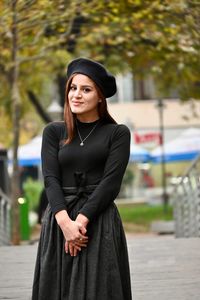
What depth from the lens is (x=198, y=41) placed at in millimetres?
14391

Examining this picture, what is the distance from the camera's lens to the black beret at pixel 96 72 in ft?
16.9

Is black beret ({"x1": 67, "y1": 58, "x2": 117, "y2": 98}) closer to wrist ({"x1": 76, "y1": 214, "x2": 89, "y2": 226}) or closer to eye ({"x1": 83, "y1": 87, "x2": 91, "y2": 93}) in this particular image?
eye ({"x1": 83, "y1": 87, "x2": 91, "y2": 93})

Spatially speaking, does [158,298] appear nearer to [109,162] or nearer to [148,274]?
[148,274]

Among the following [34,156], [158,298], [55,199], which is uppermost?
[55,199]

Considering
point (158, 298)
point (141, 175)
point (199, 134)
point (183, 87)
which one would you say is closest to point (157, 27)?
point (183, 87)

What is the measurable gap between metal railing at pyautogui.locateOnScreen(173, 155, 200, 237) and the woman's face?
849 cm

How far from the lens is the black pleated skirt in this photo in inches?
197

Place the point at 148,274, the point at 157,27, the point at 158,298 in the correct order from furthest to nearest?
the point at 157,27 < the point at 148,274 < the point at 158,298

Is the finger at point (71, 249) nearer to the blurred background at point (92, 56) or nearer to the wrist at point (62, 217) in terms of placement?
the wrist at point (62, 217)

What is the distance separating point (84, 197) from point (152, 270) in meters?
4.23

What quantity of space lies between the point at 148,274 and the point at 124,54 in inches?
478

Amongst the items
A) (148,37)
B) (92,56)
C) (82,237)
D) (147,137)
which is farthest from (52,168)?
(147,137)

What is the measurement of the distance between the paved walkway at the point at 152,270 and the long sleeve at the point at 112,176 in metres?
2.71

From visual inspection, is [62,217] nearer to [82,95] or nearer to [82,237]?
[82,237]
